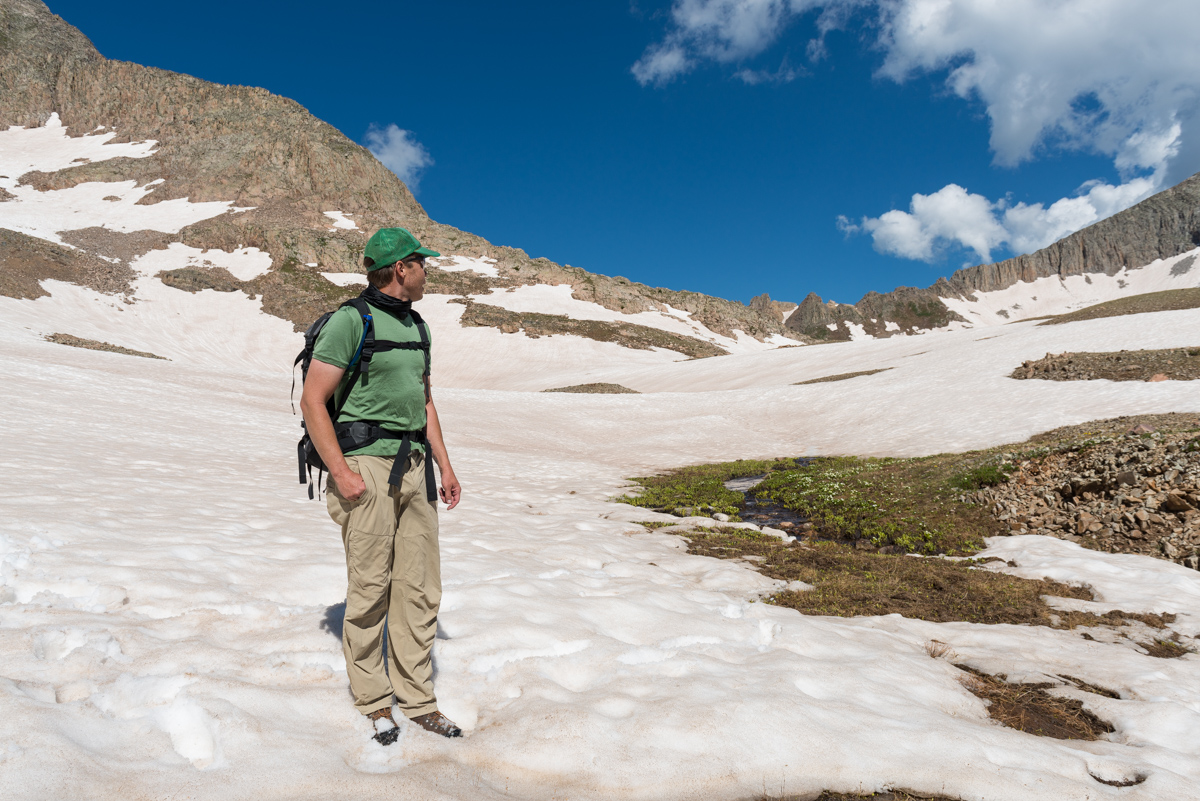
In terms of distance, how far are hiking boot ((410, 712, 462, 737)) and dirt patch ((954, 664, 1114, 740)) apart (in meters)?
4.27

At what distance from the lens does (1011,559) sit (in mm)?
9391

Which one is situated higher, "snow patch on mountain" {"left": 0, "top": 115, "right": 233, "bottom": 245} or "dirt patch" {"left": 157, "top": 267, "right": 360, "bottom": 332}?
"snow patch on mountain" {"left": 0, "top": 115, "right": 233, "bottom": 245}

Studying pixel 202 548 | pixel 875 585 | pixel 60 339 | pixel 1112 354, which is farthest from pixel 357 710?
pixel 60 339

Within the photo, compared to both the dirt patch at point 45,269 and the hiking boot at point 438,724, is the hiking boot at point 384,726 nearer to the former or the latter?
the hiking boot at point 438,724

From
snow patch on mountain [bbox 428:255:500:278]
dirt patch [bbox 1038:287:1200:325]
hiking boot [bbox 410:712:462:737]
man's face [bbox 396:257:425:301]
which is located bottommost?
hiking boot [bbox 410:712:462:737]

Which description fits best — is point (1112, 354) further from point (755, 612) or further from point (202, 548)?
point (202, 548)

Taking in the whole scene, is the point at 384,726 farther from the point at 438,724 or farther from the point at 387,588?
the point at 387,588

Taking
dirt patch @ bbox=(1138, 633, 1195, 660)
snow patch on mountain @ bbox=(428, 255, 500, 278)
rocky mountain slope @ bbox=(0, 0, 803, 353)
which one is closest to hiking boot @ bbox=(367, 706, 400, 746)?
dirt patch @ bbox=(1138, 633, 1195, 660)

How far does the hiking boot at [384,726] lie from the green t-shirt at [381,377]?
5.88ft

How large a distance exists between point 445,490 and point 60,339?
4806cm

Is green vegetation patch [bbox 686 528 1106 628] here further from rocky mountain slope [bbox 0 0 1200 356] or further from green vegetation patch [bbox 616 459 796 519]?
rocky mountain slope [bbox 0 0 1200 356]

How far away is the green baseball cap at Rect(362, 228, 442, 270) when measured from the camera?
4125mm

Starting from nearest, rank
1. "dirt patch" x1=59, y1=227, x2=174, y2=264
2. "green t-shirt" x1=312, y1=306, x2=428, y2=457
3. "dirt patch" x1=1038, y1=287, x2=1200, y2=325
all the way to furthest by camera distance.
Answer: "green t-shirt" x1=312, y1=306, x2=428, y2=457, "dirt patch" x1=1038, y1=287, x2=1200, y2=325, "dirt patch" x1=59, y1=227, x2=174, y2=264

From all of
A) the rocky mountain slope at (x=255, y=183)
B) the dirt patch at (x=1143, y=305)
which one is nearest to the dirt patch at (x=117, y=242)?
the rocky mountain slope at (x=255, y=183)
